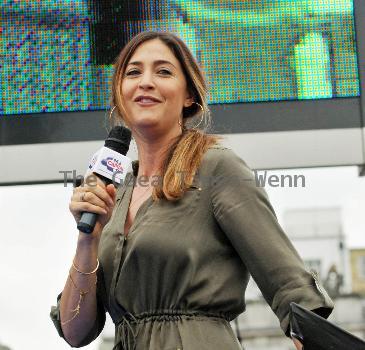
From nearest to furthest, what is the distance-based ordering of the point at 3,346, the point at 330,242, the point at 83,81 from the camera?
1. the point at 83,81
2. the point at 3,346
3. the point at 330,242

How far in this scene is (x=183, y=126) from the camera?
211 cm

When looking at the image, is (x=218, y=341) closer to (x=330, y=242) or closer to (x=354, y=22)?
(x=354, y=22)

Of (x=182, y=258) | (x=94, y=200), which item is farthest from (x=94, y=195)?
(x=182, y=258)

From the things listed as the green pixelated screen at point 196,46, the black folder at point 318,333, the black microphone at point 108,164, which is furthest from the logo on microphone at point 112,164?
the green pixelated screen at point 196,46

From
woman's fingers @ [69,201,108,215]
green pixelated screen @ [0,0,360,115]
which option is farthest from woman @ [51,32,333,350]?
green pixelated screen @ [0,0,360,115]

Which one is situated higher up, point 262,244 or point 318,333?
point 262,244

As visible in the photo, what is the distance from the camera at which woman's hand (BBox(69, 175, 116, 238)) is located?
69.5 inches

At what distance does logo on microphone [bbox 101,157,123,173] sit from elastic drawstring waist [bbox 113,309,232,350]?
0.28 metres

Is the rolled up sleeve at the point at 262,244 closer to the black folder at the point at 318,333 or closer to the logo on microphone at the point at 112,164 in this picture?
the black folder at the point at 318,333

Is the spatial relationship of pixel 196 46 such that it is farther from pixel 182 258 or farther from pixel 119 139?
pixel 182 258

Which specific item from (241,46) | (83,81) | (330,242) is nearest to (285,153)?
(241,46)

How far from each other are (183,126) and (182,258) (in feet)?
1.26

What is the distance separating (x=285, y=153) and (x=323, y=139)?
150 millimetres

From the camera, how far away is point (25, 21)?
3.56m
